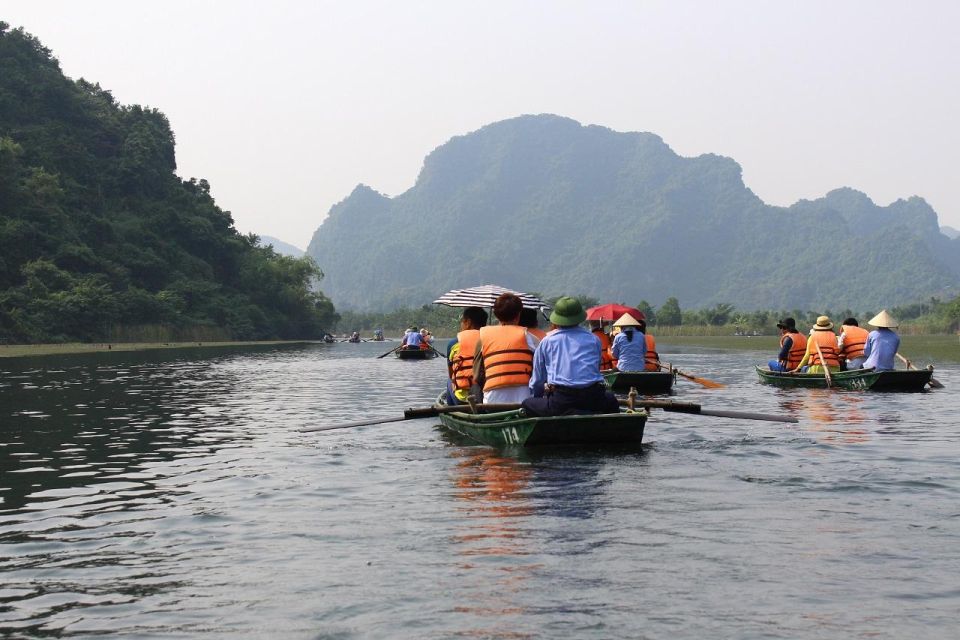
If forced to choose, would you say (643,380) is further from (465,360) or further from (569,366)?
(569,366)

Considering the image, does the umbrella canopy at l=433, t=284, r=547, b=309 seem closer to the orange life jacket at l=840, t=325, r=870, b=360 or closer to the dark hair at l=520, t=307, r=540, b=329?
the dark hair at l=520, t=307, r=540, b=329

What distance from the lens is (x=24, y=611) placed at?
20.4 feet

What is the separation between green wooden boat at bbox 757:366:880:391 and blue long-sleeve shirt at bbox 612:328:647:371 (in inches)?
136

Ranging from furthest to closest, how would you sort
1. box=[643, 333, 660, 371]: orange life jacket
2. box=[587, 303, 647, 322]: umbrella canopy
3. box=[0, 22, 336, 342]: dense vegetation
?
box=[0, 22, 336, 342]: dense vegetation, box=[587, 303, 647, 322]: umbrella canopy, box=[643, 333, 660, 371]: orange life jacket

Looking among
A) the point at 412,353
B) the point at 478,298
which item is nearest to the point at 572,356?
the point at 478,298

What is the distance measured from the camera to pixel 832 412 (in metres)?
19.3

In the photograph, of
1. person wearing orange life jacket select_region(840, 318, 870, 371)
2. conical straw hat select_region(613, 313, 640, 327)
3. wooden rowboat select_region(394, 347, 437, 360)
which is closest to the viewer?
person wearing orange life jacket select_region(840, 318, 870, 371)

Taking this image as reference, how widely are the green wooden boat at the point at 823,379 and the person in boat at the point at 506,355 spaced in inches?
478

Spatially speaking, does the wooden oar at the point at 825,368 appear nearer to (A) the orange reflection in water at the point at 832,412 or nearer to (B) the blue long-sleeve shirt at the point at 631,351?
(A) the orange reflection in water at the point at 832,412

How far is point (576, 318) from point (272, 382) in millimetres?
21466

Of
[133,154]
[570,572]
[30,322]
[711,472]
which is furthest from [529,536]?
[133,154]

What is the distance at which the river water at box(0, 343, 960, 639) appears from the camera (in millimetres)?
6008

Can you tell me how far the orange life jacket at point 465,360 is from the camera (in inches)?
596

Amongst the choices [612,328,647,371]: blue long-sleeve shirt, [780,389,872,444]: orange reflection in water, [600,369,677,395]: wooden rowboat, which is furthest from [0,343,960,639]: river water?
[612,328,647,371]: blue long-sleeve shirt
